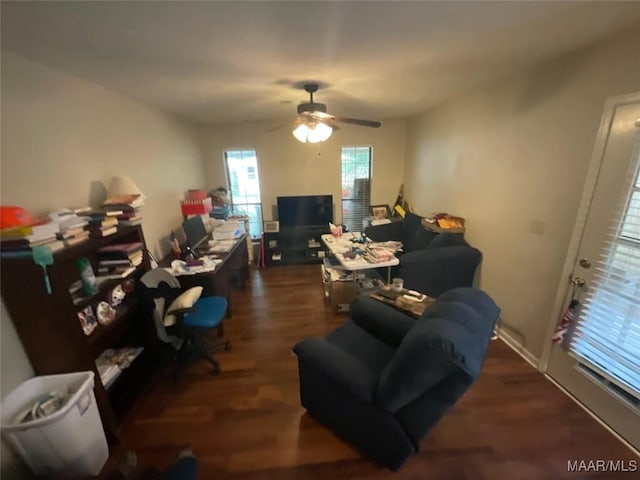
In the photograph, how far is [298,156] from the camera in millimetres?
4609

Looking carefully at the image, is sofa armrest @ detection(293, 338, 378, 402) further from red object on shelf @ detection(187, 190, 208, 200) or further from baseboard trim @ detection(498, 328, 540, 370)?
red object on shelf @ detection(187, 190, 208, 200)

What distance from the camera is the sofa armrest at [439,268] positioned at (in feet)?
9.04

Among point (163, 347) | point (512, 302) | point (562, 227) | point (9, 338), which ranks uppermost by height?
point (562, 227)

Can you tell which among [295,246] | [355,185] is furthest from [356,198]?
[295,246]

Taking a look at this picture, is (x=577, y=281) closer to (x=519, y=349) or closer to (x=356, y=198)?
(x=519, y=349)

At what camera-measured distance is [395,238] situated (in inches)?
165

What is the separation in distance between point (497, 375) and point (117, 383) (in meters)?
3.06

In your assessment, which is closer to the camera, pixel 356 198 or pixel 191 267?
pixel 191 267

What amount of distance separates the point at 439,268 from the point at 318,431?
192 centimetres

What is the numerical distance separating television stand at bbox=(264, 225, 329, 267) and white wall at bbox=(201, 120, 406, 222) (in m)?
0.49

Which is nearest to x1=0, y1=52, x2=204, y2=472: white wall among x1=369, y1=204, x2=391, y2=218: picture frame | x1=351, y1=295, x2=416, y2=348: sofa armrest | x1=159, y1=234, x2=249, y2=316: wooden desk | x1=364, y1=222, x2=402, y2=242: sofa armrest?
x1=159, y1=234, x2=249, y2=316: wooden desk

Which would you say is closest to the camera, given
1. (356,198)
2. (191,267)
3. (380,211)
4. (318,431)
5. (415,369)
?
(415,369)

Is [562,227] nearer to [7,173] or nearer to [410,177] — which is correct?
[410,177]

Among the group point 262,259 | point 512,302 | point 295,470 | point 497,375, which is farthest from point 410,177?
point 295,470
